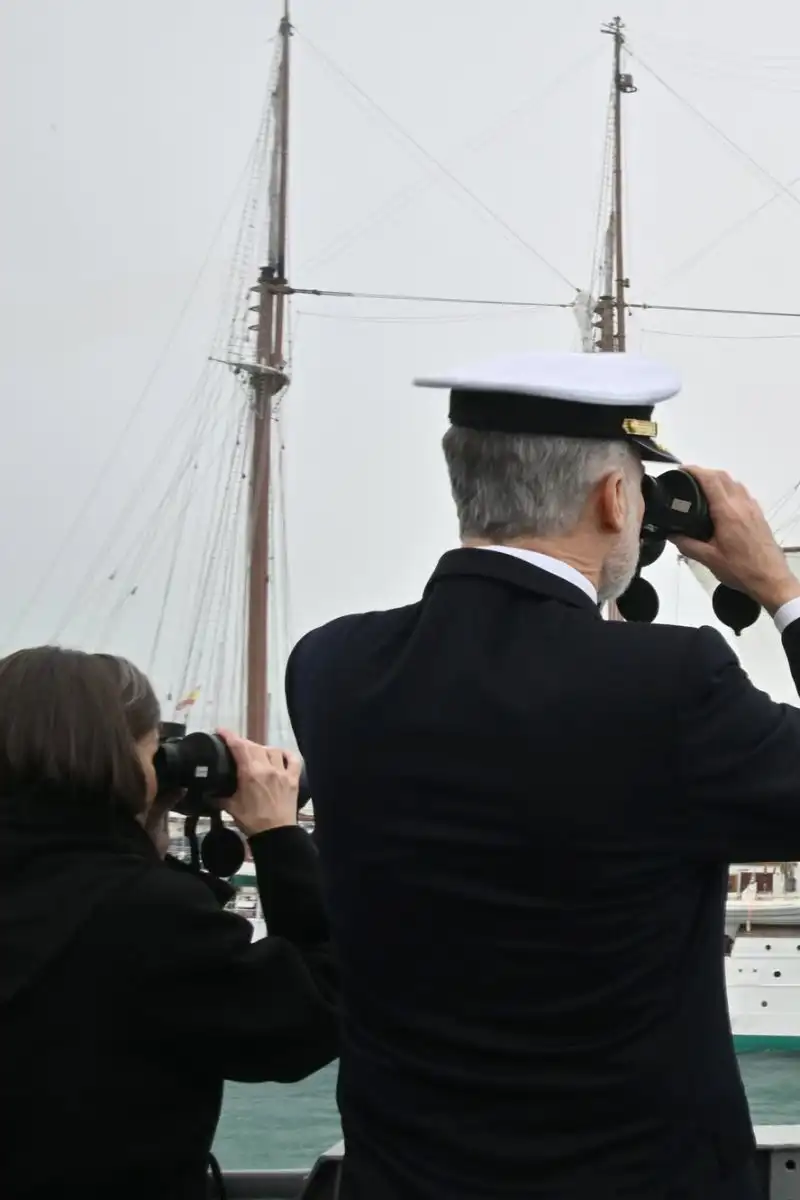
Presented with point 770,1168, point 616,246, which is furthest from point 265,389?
point 770,1168

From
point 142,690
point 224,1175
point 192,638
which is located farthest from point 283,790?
point 192,638

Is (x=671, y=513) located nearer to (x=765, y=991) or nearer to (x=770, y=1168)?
(x=770, y=1168)

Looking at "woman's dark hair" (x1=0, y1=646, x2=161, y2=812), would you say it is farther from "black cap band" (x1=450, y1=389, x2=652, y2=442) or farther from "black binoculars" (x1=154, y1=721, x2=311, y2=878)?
"black cap band" (x1=450, y1=389, x2=652, y2=442)

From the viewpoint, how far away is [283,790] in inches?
47.7

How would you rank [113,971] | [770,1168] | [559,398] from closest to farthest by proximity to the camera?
[559,398]
[113,971]
[770,1168]

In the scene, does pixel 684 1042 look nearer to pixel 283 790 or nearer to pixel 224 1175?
pixel 283 790

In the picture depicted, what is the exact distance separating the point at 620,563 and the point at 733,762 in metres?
0.19

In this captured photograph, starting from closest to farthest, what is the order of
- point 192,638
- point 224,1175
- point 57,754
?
point 57,754 → point 224,1175 → point 192,638

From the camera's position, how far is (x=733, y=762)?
0.80 metres

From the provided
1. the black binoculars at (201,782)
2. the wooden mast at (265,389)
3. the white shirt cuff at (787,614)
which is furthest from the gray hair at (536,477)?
the wooden mast at (265,389)

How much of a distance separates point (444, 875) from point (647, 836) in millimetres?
133

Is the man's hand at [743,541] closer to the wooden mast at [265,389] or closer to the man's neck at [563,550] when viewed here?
the man's neck at [563,550]

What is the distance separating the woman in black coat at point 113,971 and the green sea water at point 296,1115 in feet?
23.8

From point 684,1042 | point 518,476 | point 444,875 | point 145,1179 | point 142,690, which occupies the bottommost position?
point 145,1179
